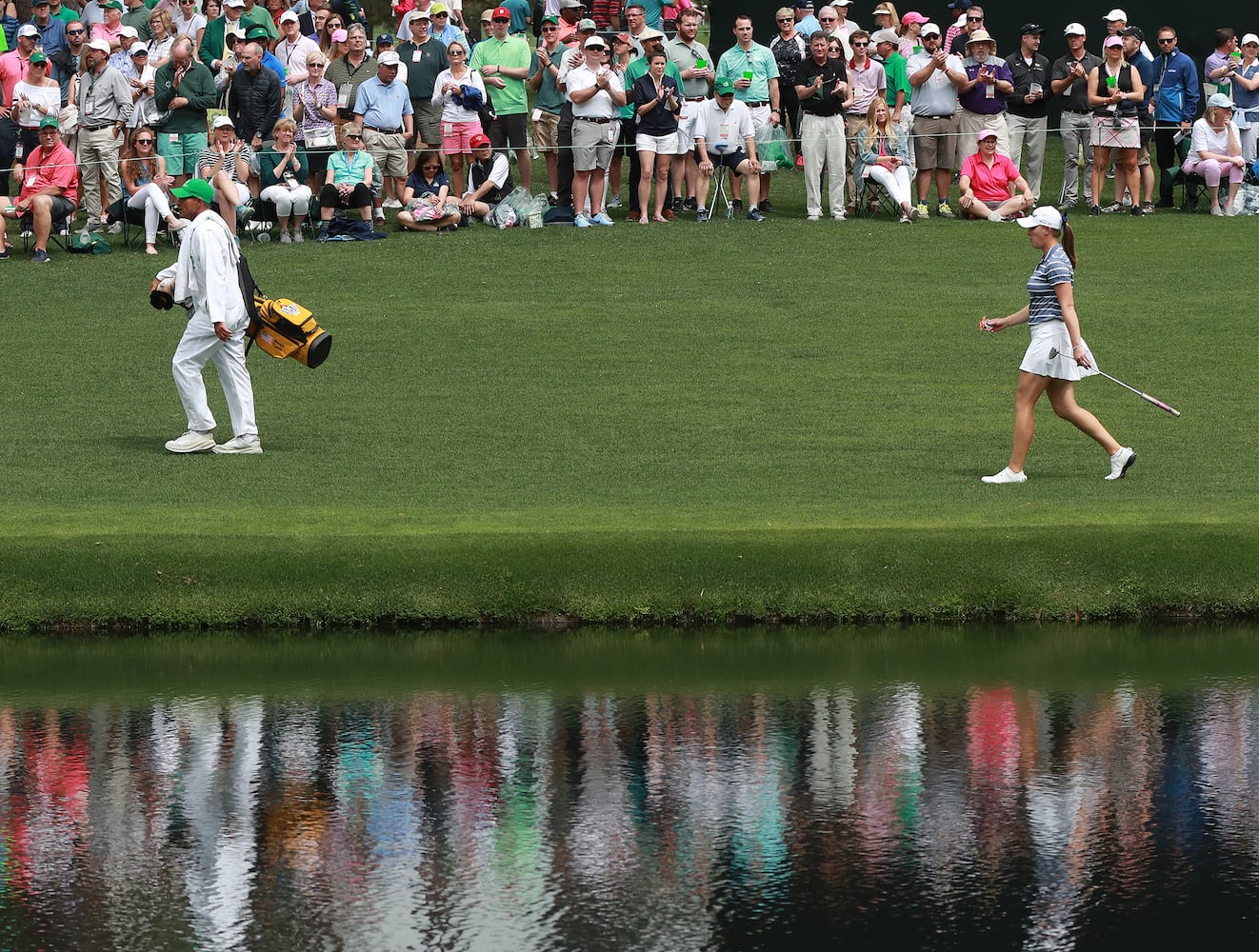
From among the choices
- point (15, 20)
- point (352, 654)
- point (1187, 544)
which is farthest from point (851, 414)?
point (15, 20)

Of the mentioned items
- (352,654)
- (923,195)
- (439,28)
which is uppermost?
(439,28)

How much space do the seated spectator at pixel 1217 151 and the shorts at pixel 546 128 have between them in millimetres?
7907

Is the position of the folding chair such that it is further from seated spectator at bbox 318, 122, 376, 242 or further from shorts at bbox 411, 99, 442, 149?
seated spectator at bbox 318, 122, 376, 242

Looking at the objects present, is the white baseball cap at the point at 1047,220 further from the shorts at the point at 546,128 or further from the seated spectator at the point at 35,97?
the seated spectator at the point at 35,97

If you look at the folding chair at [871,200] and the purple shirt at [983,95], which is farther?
the folding chair at [871,200]

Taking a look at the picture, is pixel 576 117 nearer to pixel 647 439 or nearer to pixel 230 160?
pixel 230 160

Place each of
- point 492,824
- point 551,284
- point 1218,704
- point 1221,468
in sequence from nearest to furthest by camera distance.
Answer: point 492,824 < point 1218,704 < point 1221,468 < point 551,284

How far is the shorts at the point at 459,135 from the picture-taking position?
2291cm

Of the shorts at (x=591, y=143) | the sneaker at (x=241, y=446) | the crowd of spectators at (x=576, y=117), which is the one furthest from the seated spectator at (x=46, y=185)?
the sneaker at (x=241, y=446)

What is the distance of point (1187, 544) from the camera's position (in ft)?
34.3

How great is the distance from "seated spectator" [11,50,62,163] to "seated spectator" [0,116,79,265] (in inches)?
26.0

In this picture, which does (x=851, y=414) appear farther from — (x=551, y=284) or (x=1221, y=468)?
(x=551, y=284)

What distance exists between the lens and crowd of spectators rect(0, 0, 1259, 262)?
22469mm

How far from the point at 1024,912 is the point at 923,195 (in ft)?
62.8
